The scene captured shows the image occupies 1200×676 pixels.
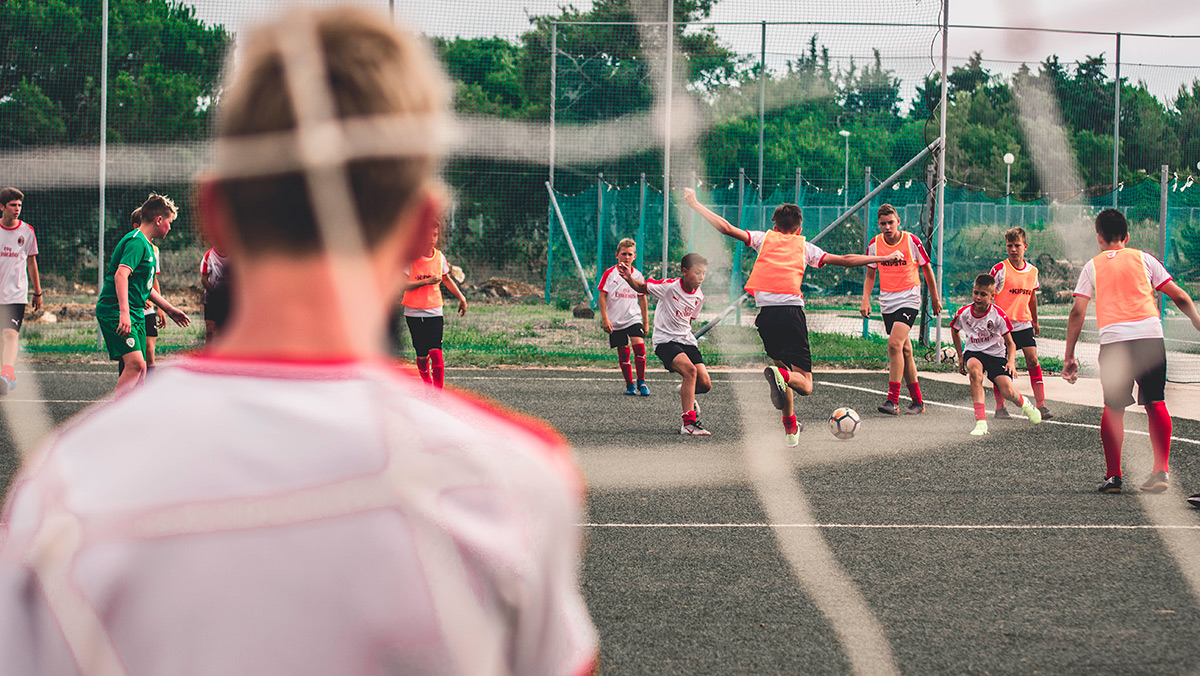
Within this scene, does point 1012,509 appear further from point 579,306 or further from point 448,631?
point 579,306

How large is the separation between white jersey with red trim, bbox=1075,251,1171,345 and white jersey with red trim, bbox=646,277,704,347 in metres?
3.53

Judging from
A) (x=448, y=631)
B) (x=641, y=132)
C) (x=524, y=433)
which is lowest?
(x=448, y=631)

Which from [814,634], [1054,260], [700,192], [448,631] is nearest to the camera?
[448,631]

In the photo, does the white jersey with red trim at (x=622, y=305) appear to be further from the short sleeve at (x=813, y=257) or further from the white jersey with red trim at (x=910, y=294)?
the short sleeve at (x=813, y=257)

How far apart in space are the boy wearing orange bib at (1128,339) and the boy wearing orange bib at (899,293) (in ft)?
12.0

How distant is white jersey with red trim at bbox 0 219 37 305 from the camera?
1068cm

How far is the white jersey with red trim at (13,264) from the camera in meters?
10.7

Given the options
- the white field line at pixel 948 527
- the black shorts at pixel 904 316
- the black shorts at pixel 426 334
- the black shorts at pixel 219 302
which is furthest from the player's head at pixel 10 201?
the black shorts at pixel 219 302

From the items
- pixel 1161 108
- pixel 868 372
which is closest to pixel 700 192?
pixel 868 372

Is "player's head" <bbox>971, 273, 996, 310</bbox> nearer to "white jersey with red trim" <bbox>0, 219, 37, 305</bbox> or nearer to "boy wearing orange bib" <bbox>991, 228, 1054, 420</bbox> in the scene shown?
"boy wearing orange bib" <bbox>991, 228, 1054, 420</bbox>

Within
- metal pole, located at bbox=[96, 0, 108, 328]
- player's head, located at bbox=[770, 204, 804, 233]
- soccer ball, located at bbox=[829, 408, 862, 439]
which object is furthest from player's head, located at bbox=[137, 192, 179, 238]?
metal pole, located at bbox=[96, 0, 108, 328]

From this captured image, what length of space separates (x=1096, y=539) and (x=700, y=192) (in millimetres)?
15871

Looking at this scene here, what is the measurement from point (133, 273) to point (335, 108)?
835 centimetres

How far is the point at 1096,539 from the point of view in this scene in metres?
5.63
